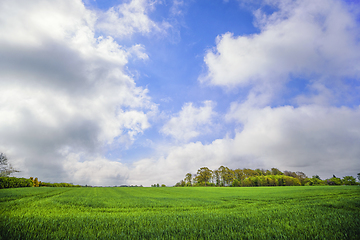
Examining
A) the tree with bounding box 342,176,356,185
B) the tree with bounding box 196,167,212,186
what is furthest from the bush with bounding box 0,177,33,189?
the tree with bounding box 342,176,356,185

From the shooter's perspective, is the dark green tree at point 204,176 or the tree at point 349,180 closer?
the tree at point 349,180

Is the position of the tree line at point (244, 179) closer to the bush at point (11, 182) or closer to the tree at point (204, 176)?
the tree at point (204, 176)

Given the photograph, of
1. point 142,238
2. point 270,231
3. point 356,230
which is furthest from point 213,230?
point 356,230

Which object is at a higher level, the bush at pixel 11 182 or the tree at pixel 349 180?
the bush at pixel 11 182

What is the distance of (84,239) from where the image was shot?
428cm

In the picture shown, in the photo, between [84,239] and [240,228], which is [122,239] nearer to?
[84,239]

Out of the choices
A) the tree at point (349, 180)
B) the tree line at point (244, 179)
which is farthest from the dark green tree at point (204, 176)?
the tree at point (349, 180)

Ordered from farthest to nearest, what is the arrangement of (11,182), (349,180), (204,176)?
(204,176) → (349,180) → (11,182)

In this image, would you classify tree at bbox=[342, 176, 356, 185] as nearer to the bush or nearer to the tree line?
the tree line

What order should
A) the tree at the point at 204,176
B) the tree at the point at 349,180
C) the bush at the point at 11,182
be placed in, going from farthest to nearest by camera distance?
the tree at the point at 204,176
the tree at the point at 349,180
the bush at the point at 11,182

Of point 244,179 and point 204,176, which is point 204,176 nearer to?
point 204,176

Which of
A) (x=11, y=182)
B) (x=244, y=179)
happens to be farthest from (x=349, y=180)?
(x=11, y=182)

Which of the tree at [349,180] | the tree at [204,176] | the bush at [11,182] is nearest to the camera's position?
the bush at [11,182]

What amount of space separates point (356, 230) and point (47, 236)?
8.67m
